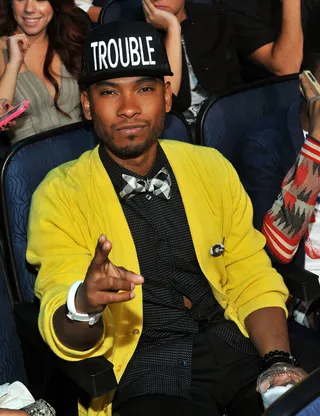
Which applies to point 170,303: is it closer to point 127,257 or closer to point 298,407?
point 127,257

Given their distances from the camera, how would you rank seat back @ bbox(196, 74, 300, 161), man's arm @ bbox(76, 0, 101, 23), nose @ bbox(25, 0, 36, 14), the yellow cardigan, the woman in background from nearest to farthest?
the yellow cardigan → seat back @ bbox(196, 74, 300, 161) → the woman in background → nose @ bbox(25, 0, 36, 14) → man's arm @ bbox(76, 0, 101, 23)

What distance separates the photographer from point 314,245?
3.05 meters

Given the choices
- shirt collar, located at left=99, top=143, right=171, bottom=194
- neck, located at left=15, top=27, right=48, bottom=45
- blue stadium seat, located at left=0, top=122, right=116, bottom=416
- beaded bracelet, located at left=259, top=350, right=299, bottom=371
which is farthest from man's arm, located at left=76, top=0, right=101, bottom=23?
beaded bracelet, located at left=259, top=350, right=299, bottom=371

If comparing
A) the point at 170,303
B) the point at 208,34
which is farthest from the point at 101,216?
the point at 208,34

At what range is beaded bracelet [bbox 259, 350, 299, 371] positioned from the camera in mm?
2541

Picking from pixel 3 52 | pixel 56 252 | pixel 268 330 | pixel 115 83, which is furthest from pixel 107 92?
pixel 3 52

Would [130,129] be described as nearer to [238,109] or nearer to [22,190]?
[22,190]

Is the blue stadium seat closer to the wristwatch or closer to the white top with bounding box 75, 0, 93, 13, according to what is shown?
the wristwatch

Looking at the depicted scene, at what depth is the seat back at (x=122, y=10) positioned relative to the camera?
422 centimetres

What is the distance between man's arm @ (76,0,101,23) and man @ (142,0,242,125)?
2.05 feet

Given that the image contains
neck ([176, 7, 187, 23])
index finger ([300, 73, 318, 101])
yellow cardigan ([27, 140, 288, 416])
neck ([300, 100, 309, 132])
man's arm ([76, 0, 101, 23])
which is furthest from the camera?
man's arm ([76, 0, 101, 23])

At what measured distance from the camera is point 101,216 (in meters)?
2.62

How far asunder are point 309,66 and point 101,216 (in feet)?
3.56

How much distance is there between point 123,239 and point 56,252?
0.72 ft
